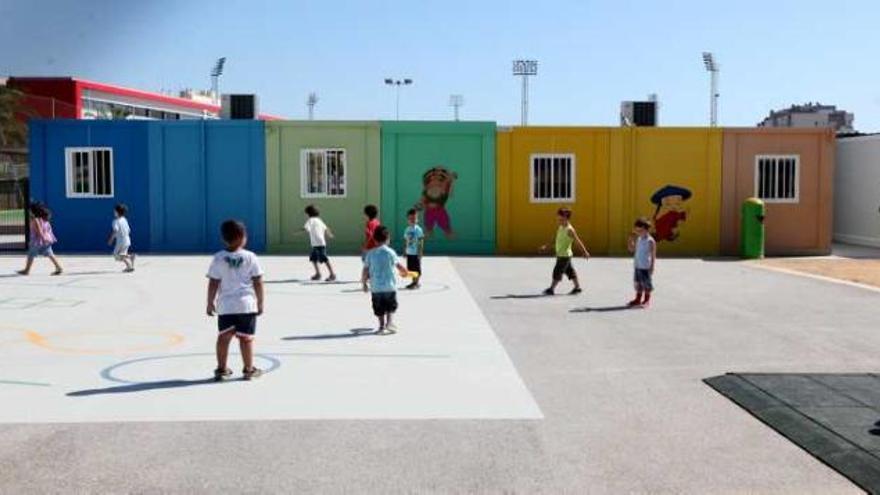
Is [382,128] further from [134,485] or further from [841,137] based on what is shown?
[134,485]

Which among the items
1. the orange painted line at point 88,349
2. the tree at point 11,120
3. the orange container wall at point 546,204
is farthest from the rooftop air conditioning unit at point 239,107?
the tree at point 11,120

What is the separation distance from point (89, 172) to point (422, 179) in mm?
8447

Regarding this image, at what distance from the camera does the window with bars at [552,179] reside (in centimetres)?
2583

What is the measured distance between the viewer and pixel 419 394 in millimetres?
8391

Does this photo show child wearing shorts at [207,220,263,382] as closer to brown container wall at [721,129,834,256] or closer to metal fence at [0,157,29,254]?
brown container wall at [721,129,834,256]

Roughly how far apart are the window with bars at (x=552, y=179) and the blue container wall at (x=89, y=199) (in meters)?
9.80

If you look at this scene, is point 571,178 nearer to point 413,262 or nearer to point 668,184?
point 668,184

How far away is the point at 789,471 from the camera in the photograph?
6.26m

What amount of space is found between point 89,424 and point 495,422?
2.90m

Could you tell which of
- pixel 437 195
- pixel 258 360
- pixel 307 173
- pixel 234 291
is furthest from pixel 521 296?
pixel 307 173

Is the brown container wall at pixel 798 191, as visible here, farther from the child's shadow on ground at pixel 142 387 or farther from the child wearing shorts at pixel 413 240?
the child's shadow on ground at pixel 142 387

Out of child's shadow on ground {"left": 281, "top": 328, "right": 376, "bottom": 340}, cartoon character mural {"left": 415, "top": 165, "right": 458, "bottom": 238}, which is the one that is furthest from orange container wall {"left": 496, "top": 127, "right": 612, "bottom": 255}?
child's shadow on ground {"left": 281, "top": 328, "right": 376, "bottom": 340}

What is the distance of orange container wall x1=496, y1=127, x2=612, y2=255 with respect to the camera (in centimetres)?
2573

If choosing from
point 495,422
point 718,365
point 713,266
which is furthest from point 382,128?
point 495,422
